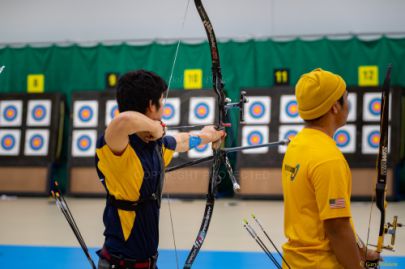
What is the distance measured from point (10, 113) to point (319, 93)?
217 inches

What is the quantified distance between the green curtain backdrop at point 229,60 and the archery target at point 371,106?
0.89ft

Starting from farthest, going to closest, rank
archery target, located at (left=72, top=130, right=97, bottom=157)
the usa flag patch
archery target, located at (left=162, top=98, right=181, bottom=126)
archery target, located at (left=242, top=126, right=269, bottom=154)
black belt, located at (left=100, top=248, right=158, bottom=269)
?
archery target, located at (left=72, top=130, right=97, bottom=157)
archery target, located at (left=242, top=126, right=269, bottom=154)
archery target, located at (left=162, top=98, right=181, bottom=126)
black belt, located at (left=100, top=248, right=158, bottom=269)
the usa flag patch

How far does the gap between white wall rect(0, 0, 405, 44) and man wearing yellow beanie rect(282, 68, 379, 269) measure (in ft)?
14.6

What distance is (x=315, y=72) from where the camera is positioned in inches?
46.5

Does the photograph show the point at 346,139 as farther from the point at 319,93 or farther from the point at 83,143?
the point at 319,93

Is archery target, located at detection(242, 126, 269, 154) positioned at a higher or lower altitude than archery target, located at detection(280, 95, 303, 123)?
lower

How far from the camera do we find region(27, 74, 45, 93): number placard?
6.09 metres

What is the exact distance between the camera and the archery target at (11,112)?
234 inches

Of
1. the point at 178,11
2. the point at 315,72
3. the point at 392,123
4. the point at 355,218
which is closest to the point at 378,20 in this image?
the point at 392,123

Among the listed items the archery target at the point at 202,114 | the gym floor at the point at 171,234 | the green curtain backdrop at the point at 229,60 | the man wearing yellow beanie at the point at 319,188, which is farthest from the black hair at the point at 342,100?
the green curtain backdrop at the point at 229,60

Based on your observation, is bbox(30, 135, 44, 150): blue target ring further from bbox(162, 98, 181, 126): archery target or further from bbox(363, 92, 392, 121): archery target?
bbox(363, 92, 392, 121): archery target

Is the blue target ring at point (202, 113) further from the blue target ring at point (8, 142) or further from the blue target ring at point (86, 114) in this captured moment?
the blue target ring at point (8, 142)

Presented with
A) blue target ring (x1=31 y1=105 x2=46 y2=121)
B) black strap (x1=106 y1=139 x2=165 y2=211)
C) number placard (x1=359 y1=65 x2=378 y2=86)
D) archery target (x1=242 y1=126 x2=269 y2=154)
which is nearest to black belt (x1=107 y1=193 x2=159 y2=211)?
black strap (x1=106 y1=139 x2=165 y2=211)

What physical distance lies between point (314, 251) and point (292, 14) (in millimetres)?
5034
